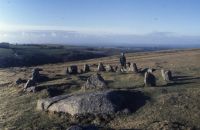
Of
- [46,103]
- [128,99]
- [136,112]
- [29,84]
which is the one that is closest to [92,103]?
[128,99]

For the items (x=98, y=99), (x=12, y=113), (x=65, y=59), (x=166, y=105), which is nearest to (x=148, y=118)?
(x=166, y=105)

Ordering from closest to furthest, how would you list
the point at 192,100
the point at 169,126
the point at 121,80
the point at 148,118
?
1. the point at 169,126
2. the point at 148,118
3. the point at 192,100
4. the point at 121,80

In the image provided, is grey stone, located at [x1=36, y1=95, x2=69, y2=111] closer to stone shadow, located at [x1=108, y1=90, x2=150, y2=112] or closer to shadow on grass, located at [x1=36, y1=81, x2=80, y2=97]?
shadow on grass, located at [x1=36, y1=81, x2=80, y2=97]

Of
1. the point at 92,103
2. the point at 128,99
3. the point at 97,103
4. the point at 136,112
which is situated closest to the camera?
the point at 136,112

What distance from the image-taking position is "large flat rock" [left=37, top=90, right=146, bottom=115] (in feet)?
142

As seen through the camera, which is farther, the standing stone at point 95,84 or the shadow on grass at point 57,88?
the shadow on grass at point 57,88

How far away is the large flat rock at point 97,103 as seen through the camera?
43.2m

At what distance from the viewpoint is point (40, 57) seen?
176 m

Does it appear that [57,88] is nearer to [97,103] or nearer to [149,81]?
[149,81]

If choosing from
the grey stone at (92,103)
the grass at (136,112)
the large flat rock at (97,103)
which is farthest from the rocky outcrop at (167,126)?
the grey stone at (92,103)

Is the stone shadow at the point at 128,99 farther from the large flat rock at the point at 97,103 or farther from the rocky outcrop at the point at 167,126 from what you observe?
the rocky outcrop at the point at 167,126

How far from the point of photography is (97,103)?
43.7 metres

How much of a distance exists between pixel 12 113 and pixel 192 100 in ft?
71.4

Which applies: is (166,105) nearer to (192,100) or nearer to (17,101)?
(192,100)
